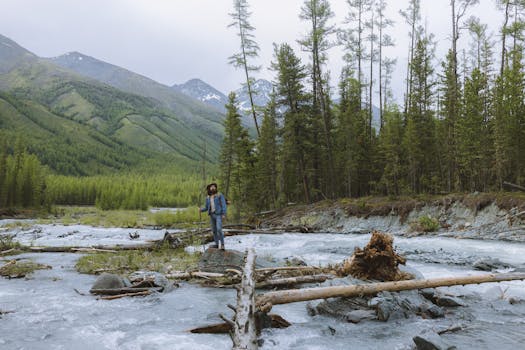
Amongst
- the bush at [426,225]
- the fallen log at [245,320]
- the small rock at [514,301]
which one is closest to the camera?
the fallen log at [245,320]

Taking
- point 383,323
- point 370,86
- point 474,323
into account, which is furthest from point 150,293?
point 370,86

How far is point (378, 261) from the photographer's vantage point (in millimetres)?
8453

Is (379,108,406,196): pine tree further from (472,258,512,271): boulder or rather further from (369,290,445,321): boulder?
(369,290,445,321): boulder

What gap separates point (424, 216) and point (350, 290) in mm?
16191

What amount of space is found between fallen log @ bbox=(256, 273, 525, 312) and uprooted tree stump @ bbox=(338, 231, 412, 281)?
1.15 m

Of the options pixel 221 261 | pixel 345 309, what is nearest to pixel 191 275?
pixel 221 261

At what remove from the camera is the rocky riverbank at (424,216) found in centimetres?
1800

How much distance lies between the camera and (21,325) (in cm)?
664

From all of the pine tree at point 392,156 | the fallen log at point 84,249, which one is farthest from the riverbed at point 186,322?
the pine tree at point 392,156

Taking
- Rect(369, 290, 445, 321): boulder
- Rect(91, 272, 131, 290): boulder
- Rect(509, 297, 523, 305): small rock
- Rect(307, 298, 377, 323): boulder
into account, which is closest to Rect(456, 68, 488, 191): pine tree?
Rect(509, 297, 523, 305): small rock

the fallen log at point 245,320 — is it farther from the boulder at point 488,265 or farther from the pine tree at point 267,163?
the pine tree at point 267,163

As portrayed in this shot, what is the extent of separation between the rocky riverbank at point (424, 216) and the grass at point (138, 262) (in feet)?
38.6

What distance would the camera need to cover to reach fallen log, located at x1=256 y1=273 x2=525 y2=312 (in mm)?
6277

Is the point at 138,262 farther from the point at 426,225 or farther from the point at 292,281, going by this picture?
the point at 426,225
